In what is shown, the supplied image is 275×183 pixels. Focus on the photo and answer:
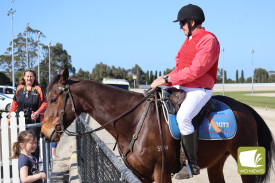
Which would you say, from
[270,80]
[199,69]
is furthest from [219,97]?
[270,80]

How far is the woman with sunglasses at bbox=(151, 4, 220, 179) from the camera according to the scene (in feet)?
11.2

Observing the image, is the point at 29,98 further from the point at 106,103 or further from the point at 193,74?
the point at 193,74

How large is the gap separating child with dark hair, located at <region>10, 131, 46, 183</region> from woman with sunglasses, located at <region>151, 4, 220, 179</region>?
5.69 ft

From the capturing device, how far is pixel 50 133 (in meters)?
3.60

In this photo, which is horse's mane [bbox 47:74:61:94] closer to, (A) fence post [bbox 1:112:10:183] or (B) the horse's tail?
(A) fence post [bbox 1:112:10:183]

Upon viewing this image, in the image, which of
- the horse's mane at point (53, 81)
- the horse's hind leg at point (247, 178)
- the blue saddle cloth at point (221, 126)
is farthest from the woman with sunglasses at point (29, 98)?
the horse's hind leg at point (247, 178)

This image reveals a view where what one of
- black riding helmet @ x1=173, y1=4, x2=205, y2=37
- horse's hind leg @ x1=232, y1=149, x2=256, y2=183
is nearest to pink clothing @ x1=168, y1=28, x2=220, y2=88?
black riding helmet @ x1=173, y1=4, x2=205, y2=37

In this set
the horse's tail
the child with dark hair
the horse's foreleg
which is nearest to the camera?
the horse's foreleg

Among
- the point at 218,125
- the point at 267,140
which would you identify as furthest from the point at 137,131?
the point at 267,140

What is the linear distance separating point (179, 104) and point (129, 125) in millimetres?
696

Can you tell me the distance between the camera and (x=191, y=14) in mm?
3703

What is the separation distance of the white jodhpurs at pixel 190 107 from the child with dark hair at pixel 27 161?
1879 mm

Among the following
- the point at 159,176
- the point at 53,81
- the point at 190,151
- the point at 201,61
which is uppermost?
the point at 201,61

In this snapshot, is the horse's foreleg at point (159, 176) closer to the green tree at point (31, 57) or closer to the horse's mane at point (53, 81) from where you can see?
the horse's mane at point (53, 81)
